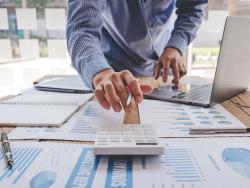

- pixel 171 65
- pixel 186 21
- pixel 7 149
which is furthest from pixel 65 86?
pixel 186 21

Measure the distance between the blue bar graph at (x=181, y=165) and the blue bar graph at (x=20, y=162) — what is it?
0.22 metres

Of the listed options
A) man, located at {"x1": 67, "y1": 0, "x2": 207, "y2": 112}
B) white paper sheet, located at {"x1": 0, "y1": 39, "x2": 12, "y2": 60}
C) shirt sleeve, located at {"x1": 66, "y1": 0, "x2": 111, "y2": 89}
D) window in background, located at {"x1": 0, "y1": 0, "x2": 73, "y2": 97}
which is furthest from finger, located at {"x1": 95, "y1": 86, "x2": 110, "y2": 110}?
white paper sheet, located at {"x1": 0, "y1": 39, "x2": 12, "y2": 60}

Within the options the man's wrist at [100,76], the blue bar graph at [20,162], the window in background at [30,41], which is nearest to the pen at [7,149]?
the blue bar graph at [20,162]

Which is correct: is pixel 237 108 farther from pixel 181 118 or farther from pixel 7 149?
pixel 7 149

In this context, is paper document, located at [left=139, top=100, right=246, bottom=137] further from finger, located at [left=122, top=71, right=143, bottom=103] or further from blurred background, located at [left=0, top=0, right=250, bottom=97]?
blurred background, located at [left=0, top=0, right=250, bottom=97]

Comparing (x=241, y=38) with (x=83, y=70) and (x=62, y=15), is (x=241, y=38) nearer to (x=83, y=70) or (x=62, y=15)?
(x=83, y=70)

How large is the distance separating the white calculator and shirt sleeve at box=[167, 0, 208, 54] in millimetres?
673

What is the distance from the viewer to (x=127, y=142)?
1.62ft

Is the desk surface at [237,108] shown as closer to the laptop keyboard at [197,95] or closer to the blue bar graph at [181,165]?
the laptop keyboard at [197,95]

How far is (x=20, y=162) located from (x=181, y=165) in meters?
0.26

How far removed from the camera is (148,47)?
117cm

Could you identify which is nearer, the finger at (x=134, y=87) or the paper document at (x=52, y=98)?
the finger at (x=134, y=87)

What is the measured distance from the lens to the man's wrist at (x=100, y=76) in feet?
2.25

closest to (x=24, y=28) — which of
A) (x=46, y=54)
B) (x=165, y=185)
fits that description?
(x=46, y=54)
